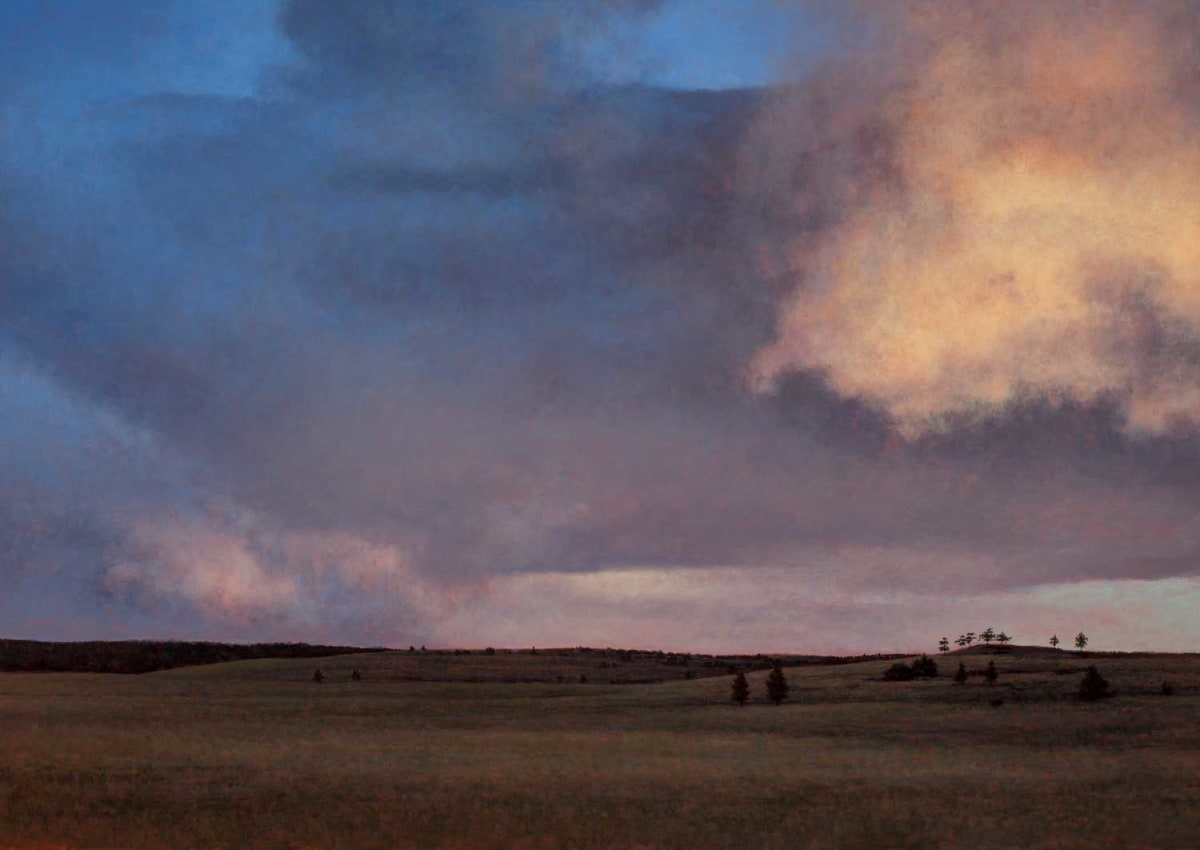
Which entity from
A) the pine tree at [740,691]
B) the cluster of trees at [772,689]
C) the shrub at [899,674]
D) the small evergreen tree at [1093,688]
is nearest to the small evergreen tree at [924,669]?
the shrub at [899,674]

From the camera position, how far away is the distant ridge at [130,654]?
408 ft

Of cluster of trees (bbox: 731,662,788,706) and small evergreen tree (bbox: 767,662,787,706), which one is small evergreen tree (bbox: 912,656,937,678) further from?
small evergreen tree (bbox: 767,662,787,706)

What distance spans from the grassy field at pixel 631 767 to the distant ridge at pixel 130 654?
54.8 meters

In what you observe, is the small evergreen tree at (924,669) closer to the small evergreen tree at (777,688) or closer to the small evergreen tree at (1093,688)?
the small evergreen tree at (777,688)

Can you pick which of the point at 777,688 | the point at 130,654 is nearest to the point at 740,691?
the point at 777,688

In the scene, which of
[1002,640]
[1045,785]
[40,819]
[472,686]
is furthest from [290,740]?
[1002,640]

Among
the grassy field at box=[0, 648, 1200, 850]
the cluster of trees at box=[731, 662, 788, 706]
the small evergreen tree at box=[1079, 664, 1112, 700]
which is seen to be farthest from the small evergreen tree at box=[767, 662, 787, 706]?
the small evergreen tree at box=[1079, 664, 1112, 700]

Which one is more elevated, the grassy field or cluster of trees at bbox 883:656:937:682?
cluster of trees at bbox 883:656:937:682

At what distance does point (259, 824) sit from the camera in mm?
27047

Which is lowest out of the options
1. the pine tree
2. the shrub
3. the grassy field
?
the grassy field

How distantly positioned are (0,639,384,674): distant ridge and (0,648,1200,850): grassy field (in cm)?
5476

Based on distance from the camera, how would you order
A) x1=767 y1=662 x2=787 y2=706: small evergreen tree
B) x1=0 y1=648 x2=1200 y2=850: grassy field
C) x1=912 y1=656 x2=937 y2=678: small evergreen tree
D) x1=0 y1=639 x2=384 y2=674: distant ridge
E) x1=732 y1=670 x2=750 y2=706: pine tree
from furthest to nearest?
x1=0 y1=639 x2=384 y2=674: distant ridge → x1=912 y1=656 x2=937 y2=678: small evergreen tree → x1=732 y1=670 x2=750 y2=706: pine tree → x1=767 y1=662 x2=787 y2=706: small evergreen tree → x1=0 y1=648 x2=1200 y2=850: grassy field

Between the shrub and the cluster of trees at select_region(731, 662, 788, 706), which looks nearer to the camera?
the cluster of trees at select_region(731, 662, 788, 706)

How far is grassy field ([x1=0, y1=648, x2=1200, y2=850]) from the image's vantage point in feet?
86.7
